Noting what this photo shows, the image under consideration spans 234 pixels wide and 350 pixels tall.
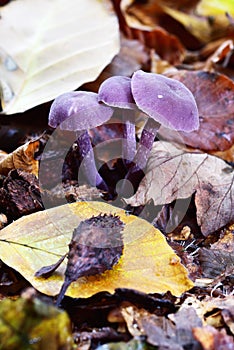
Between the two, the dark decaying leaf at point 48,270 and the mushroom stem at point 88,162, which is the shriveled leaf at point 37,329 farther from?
the mushroom stem at point 88,162

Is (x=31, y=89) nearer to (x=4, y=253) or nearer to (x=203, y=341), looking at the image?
(x=4, y=253)

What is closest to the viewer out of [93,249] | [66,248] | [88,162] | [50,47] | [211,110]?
[93,249]

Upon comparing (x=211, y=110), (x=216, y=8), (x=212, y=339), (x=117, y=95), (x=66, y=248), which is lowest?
(x=216, y=8)

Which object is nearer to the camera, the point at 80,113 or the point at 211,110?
the point at 80,113

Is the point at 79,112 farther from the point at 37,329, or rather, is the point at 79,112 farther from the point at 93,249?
the point at 37,329

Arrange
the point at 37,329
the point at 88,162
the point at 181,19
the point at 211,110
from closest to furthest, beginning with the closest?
the point at 37,329
the point at 88,162
the point at 211,110
the point at 181,19

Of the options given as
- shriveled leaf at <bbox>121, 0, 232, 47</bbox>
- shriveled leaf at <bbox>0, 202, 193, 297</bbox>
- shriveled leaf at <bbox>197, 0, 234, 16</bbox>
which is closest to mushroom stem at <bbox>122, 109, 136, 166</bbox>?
shriveled leaf at <bbox>0, 202, 193, 297</bbox>

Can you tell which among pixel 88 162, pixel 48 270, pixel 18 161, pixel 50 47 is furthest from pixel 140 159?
pixel 50 47
